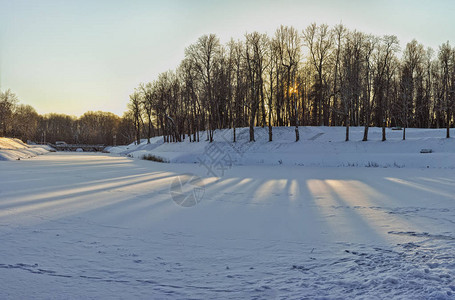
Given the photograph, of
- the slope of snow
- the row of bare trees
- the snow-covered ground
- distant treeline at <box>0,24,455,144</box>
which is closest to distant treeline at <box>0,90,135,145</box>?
distant treeline at <box>0,24,455,144</box>

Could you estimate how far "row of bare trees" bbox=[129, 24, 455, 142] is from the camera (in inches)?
1194

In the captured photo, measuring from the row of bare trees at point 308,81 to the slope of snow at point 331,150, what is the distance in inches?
76.9

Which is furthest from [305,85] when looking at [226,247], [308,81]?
[226,247]

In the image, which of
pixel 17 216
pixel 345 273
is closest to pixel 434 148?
pixel 345 273

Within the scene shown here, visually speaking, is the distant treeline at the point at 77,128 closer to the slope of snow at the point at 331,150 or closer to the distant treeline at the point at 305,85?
the distant treeline at the point at 305,85

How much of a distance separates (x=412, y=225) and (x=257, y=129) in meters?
32.6

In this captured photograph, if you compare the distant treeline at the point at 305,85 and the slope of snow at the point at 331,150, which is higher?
the distant treeline at the point at 305,85

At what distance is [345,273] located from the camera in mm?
3648

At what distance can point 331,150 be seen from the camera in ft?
89.0

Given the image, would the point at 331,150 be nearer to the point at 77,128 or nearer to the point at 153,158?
the point at 153,158

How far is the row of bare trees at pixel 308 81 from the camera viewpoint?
99.5 feet

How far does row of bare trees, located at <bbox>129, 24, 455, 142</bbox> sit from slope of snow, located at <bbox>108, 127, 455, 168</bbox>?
1.95 m

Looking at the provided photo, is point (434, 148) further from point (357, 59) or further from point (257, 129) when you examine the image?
point (257, 129)

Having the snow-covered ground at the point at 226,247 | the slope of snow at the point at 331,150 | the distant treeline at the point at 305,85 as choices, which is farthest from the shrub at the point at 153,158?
the snow-covered ground at the point at 226,247
